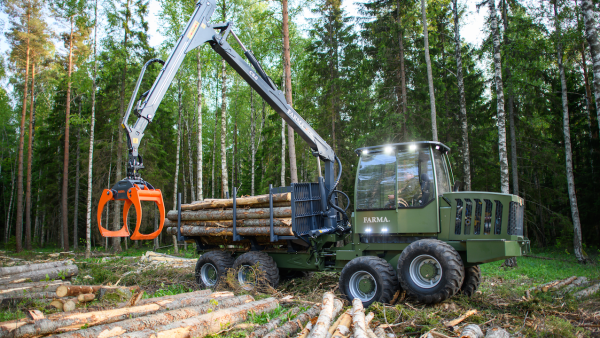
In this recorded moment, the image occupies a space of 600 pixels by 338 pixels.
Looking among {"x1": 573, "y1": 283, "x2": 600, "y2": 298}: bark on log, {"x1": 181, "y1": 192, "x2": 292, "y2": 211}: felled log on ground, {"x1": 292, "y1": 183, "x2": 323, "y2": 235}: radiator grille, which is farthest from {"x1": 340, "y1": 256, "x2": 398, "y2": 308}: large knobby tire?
{"x1": 573, "y1": 283, "x2": 600, "y2": 298}: bark on log

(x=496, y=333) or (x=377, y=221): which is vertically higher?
(x=377, y=221)

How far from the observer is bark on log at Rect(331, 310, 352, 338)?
441cm

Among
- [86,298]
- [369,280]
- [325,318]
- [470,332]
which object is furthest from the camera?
[369,280]

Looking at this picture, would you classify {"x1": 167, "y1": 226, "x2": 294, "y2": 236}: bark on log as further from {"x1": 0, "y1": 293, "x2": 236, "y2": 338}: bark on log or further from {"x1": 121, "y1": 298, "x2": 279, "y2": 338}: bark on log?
{"x1": 0, "y1": 293, "x2": 236, "y2": 338}: bark on log

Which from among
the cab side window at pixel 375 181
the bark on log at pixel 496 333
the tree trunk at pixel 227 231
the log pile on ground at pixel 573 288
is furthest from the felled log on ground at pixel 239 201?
the log pile on ground at pixel 573 288

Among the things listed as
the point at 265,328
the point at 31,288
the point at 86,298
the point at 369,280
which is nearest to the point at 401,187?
the point at 369,280

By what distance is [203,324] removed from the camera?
4.77 m

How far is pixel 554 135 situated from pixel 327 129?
39.3 ft

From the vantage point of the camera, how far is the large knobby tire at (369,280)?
6582mm

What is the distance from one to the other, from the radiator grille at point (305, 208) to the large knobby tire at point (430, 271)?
2.22m

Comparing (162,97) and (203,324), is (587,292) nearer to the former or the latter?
(203,324)

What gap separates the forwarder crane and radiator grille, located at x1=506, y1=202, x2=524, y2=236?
3.15 metres

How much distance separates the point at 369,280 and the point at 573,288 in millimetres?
4840

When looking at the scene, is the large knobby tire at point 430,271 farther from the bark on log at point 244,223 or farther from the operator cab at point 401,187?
the bark on log at point 244,223
